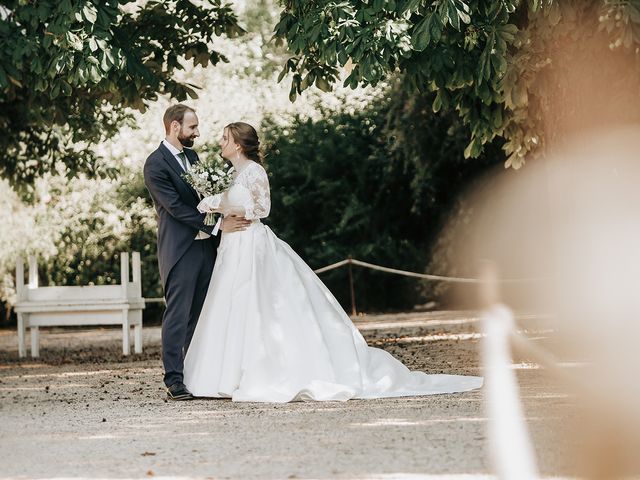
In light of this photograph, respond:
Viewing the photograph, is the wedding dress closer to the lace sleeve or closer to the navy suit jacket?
the lace sleeve

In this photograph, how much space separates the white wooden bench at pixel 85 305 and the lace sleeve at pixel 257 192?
5.23 m

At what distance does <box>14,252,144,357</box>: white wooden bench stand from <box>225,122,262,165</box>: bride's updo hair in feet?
16.8

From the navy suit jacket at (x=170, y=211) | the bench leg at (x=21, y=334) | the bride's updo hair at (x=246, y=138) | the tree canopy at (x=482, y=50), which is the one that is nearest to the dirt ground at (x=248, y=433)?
the navy suit jacket at (x=170, y=211)

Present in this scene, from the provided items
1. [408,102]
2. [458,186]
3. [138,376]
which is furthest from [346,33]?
[458,186]

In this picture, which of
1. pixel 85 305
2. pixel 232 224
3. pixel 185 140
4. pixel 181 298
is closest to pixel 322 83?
pixel 185 140

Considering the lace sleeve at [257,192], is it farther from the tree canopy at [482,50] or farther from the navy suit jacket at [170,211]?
the tree canopy at [482,50]

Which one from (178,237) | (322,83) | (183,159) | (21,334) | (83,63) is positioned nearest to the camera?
(178,237)

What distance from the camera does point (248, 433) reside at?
6422 mm

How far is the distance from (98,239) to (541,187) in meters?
9.00

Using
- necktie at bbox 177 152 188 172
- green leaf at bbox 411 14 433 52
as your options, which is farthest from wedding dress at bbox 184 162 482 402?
green leaf at bbox 411 14 433 52

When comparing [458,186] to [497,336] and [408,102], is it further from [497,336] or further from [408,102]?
[497,336]

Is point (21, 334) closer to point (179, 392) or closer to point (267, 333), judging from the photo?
point (179, 392)

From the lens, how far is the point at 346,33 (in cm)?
850

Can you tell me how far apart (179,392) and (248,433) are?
6.82 ft
